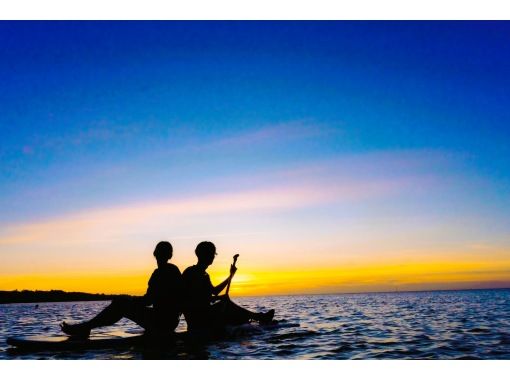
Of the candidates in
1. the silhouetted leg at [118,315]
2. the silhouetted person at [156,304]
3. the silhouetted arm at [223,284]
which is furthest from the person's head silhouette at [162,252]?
the silhouetted arm at [223,284]

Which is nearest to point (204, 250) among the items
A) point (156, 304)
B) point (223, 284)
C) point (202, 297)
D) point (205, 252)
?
point (205, 252)

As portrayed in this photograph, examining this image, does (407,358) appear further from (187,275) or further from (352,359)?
(187,275)

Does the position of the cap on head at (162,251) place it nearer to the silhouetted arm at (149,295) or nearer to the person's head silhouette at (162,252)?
the person's head silhouette at (162,252)

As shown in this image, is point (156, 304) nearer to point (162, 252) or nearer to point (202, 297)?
point (162, 252)

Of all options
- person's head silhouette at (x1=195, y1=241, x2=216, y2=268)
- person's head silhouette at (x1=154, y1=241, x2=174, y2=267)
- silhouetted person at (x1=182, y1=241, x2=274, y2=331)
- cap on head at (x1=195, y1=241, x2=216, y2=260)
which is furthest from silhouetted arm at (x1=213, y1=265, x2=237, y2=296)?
person's head silhouette at (x1=154, y1=241, x2=174, y2=267)

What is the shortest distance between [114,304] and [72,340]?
197 centimetres

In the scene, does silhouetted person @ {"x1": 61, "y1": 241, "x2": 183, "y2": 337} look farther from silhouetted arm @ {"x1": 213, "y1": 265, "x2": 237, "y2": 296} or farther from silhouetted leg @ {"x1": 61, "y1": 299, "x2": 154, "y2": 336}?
silhouetted arm @ {"x1": 213, "y1": 265, "x2": 237, "y2": 296}

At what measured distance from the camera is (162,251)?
11734 millimetres

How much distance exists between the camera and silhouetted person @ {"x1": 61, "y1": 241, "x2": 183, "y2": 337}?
11492mm

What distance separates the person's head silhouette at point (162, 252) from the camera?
11727 millimetres

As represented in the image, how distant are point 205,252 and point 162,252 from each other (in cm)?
173

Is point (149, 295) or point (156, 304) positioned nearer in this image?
point (149, 295)
